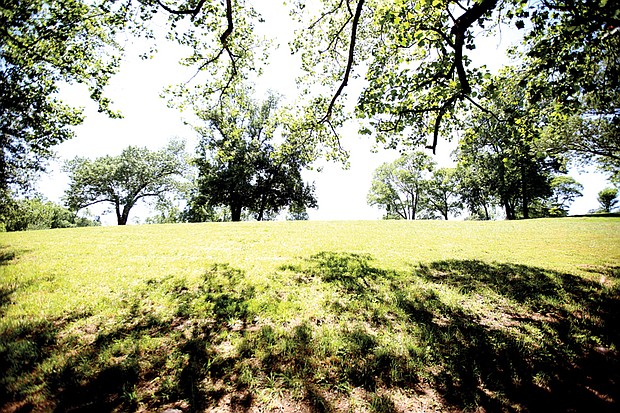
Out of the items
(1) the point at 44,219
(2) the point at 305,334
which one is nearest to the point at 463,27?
(2) the point at 305,334

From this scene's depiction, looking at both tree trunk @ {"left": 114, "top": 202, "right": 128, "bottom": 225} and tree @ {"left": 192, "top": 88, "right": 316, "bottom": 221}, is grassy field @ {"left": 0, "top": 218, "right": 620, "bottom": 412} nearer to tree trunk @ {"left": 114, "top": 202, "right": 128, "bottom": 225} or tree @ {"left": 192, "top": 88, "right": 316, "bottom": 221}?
tree @ {"left": 192, "top": 88, "right": 316, "bottom": 221}

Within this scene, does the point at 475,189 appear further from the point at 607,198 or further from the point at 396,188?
the point at 607,198

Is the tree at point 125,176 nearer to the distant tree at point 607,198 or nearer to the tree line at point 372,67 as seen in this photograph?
the tree line at point 372,67

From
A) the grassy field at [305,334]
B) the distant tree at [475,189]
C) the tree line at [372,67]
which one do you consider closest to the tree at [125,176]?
the tree line at [372,67]

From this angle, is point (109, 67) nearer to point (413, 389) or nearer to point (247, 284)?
point (247, 284)

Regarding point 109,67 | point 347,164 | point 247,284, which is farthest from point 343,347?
point 109,67

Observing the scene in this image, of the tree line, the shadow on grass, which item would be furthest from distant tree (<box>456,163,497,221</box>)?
the shadow on grass

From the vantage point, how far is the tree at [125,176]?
1741 inches

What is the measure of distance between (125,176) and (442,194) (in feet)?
234

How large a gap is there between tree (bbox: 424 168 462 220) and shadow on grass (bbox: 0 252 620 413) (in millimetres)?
59414

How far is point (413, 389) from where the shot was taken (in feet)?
12.5

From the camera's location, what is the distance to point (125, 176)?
4675cm

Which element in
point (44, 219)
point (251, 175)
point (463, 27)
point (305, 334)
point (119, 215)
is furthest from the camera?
point (44, 219)

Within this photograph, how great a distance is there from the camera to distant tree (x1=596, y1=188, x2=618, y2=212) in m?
62.8
